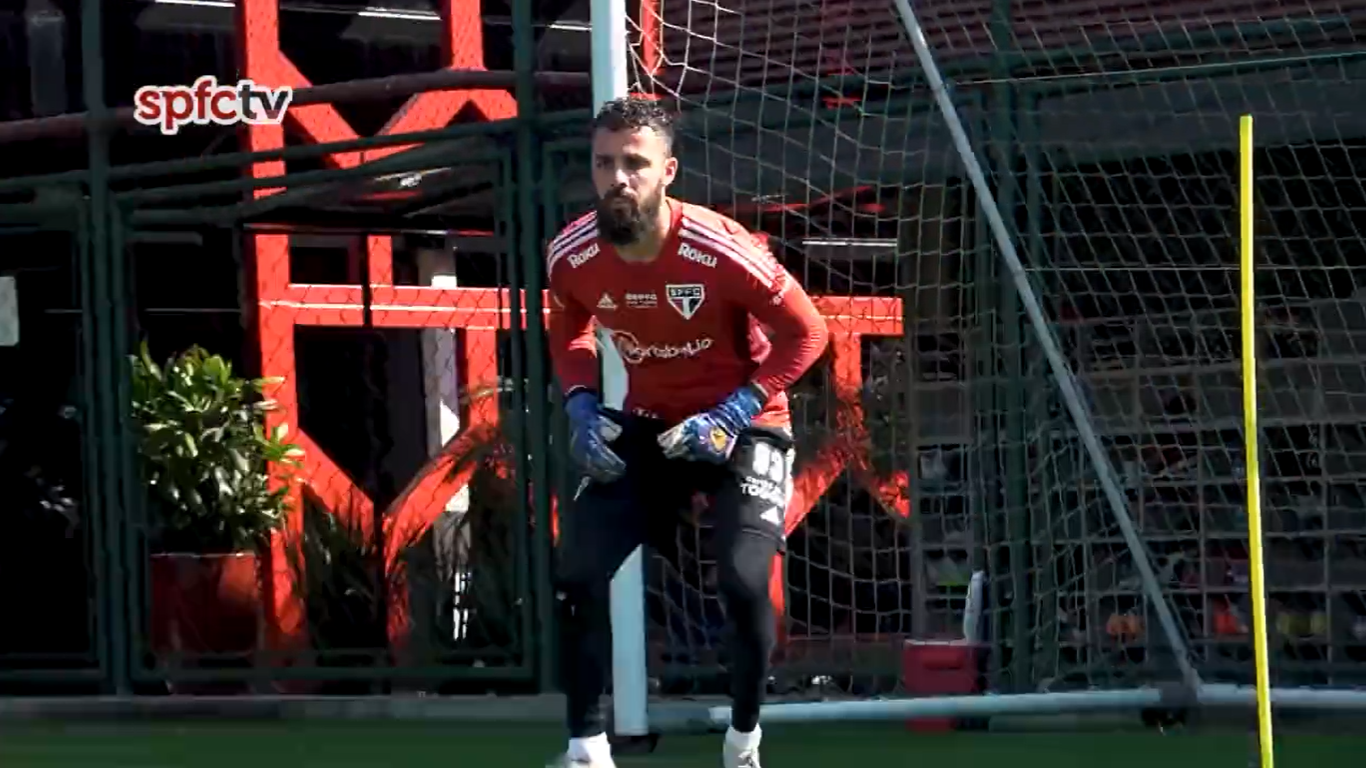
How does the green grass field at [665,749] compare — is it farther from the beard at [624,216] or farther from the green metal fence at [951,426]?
the beard at [624,216]

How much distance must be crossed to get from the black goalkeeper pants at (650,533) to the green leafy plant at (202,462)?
193 inches

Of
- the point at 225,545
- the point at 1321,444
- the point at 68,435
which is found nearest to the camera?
the point at 1321,444

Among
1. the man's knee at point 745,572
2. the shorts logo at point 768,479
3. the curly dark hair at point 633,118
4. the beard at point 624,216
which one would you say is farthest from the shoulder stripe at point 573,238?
the man's knee at point 745,572

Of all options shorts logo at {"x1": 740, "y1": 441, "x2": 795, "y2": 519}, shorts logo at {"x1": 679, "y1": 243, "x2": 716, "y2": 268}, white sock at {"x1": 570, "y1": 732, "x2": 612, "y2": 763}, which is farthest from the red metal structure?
shorts logo at {"x1": 679, "y1": 243, "x2": 716, "y2": 268}

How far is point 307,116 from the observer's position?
13.9 metres

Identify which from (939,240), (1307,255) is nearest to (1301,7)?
(1307,255)

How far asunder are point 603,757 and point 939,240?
299cm

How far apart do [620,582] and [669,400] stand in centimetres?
119

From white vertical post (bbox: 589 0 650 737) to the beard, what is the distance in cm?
124

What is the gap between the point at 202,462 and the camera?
11250 mm

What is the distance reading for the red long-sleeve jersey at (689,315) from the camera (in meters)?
6.45

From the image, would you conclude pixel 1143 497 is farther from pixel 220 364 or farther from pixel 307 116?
pixel 307 116

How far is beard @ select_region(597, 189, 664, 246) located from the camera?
20.8ft

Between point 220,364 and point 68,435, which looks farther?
point 68,435
